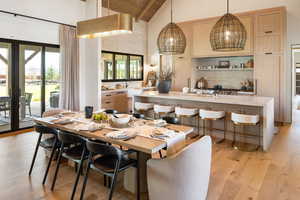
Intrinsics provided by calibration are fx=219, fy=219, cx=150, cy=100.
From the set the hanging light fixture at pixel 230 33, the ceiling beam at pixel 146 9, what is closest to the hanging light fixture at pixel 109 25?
the hanging light fixture at pixel 230 33

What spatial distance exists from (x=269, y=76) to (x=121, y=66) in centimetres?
512

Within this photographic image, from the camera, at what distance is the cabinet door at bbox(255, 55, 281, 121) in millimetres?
6211

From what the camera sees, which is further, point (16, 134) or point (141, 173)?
point (16, 134)

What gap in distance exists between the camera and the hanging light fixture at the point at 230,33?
395 centimetres

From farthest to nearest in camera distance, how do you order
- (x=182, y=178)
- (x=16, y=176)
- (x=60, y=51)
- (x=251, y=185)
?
(x=60, y=51) < (x=16, y=176) < (x=251, y=185) < (x=182, y=178)

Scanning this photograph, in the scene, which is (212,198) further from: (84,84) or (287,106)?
(84,84)

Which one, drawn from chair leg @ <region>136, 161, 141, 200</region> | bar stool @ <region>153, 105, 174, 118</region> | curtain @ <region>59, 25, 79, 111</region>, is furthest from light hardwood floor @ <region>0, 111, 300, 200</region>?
curtain @ <region>59, 25, 79, 111</region>

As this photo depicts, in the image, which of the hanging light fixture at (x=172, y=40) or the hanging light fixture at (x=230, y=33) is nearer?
the hanging light fixture at (x=230, y=33)

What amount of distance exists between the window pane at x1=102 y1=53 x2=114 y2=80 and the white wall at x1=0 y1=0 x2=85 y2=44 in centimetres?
160

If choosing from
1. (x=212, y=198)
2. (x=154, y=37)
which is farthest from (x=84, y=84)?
(x=212, y=198)

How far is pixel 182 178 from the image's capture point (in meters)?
2.09

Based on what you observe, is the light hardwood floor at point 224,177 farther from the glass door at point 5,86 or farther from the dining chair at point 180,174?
the glass door at point 5,86

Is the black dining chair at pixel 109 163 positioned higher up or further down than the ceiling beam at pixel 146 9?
further down

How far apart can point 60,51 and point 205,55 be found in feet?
15.0
